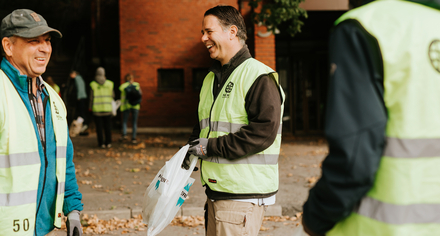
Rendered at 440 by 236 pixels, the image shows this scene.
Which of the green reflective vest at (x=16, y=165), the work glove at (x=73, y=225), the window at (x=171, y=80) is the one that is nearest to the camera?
the green reflective vest at (x=16, y=165)

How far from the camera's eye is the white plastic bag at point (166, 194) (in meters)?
2.52

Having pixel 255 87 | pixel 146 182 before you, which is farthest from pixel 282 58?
pixel 255 87

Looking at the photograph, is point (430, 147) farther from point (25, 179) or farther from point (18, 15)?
point (18, 15)

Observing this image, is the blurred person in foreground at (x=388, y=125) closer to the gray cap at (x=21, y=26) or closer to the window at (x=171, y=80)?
the gray cap at (x=21, y=26)

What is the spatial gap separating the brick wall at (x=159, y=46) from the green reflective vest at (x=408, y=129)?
13.9 metres

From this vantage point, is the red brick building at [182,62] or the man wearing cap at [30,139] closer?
the man wearing cap at [30,139]

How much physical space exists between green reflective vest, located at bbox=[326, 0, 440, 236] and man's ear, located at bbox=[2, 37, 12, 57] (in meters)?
1.87

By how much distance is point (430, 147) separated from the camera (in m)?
1.25

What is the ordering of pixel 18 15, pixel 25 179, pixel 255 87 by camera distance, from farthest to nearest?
pixel 255 87 → pixel 18 15 → pixel 25 179

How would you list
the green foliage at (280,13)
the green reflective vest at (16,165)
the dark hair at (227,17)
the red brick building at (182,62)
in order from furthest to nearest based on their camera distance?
the red brick building at (182,62)
the green foliage at (280,13)
the dark hair at (227,17)
the green reflective vest at (16,165)

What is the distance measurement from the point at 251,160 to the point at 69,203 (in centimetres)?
119

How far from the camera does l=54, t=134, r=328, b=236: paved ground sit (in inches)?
205

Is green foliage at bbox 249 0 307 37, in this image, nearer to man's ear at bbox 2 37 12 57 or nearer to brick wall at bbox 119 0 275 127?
brick wall at bbox 119 0 275 127

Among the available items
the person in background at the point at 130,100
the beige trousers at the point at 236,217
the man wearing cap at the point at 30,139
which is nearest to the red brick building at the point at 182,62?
the person in background at the point at 130,100
